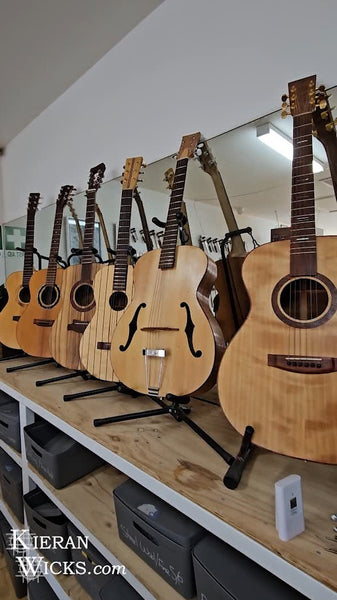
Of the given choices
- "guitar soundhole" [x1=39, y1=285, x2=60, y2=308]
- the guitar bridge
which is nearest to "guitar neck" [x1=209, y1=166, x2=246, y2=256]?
the guitar bridge

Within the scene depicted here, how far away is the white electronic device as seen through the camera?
18.8 inches

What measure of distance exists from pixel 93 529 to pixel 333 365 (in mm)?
787

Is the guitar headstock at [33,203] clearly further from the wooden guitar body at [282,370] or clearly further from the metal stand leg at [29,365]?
the wooden guitar body at [282,370]

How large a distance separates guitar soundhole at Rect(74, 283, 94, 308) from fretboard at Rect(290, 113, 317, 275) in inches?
37.1

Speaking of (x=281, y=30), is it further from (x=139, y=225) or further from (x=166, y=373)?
(x=166, y=373)

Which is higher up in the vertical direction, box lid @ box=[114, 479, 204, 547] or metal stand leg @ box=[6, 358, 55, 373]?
metal stand leg @ box=[6, 358, 55, 373]

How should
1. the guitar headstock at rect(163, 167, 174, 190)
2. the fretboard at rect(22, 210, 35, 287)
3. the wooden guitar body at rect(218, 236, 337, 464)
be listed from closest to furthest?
the wooden guitar body at rect(218, 236, 337, 464)
the guitar headstock at rect(163, 167, 174, 190)
the fretboard at rect(22, 210, 35, 287)

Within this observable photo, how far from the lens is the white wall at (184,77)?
38.9 inches

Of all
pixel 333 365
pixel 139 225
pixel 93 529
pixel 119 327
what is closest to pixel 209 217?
pixel 139 225

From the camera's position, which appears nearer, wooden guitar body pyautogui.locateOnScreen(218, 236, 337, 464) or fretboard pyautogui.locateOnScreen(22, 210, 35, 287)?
wooden guitar body pyautogui.locateOnScreen(218, 236, 337, 464)

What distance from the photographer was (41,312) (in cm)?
157

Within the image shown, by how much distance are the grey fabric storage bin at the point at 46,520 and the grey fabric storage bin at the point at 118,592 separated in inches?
9.8

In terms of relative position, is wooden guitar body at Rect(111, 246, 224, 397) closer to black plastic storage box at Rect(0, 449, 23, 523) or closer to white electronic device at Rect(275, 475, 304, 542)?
white electronic device at Rect(275, 475, 304, 542)

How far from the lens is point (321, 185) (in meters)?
0.87
